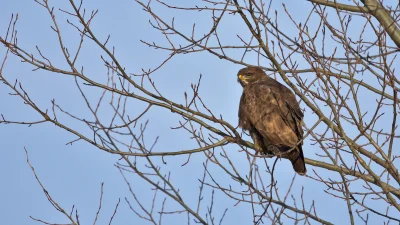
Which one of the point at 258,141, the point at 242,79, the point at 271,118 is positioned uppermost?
the point at 242,79

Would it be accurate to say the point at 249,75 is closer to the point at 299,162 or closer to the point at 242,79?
the point at 242,79

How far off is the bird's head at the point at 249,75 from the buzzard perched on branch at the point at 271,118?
0.56m

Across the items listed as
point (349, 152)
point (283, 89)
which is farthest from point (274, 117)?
point (349, 152)

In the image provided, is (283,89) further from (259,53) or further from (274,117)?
(259,53)

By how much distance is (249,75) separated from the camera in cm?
843

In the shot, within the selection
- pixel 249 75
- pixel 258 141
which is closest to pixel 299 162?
pixel 258 141

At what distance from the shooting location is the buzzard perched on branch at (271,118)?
23.5 ft

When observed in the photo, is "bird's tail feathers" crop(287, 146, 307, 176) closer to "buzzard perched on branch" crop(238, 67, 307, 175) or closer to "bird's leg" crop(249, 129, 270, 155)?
"buzzard perched on branch" crop(238, 67, 307, 175)

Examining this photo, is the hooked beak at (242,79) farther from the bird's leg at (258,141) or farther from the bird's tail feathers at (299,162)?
the bird's tail feathers at (299,162)

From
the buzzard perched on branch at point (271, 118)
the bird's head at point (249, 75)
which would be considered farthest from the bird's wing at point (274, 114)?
the bird's head at point (249, 75)

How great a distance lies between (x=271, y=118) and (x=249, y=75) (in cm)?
127

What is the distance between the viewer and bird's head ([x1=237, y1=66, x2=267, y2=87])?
328 inches

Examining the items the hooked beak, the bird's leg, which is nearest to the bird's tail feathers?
the bird's leg

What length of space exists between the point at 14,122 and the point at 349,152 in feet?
10.1
